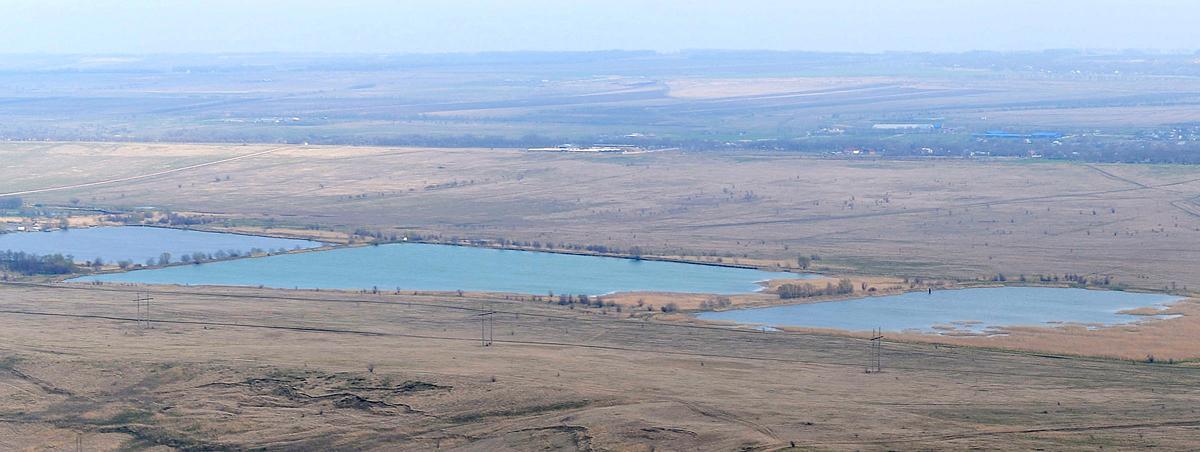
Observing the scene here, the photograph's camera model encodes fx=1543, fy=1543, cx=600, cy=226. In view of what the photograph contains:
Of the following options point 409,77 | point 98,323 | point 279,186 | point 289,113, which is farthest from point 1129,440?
point 409,77

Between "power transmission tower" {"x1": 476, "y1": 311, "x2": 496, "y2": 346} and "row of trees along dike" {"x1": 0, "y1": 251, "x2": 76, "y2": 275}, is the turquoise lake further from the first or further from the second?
"power transmission tower" {"x1": 476, "y1": 311, "x2": 496, "y2": 346}

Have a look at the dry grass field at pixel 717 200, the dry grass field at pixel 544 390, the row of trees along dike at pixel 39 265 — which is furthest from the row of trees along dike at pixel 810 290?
the row of trees along dike at pixel 39 265

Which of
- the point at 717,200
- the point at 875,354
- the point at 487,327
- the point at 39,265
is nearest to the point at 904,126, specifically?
the point at 717,200

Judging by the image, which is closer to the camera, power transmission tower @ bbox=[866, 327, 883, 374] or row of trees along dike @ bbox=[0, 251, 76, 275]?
power transmission tower @ bbox=[866, 327, 883, 374]

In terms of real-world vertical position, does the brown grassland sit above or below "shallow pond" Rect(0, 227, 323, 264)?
below

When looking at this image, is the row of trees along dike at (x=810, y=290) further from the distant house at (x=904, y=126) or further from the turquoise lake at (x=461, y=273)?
the distant house at (x=904, y=126)

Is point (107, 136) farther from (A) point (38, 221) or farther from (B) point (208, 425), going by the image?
(B) point (208, 425)

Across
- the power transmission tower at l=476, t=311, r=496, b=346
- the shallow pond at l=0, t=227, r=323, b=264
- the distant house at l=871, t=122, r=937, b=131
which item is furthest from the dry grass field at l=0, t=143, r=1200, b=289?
the distant house at l=871, t=122, r=937, b=131

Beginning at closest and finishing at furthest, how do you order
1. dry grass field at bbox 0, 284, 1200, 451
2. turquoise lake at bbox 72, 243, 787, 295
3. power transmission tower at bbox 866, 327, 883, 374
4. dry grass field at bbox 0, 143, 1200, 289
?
dry grass field at bbox 0, 284, 1200, 451
power transmission tower at bbox 866, 327, 883, 374
turquoise lake at bbox 72, 243, 787, 295
dry grass field at bbox 0, 143, 1200, 289
